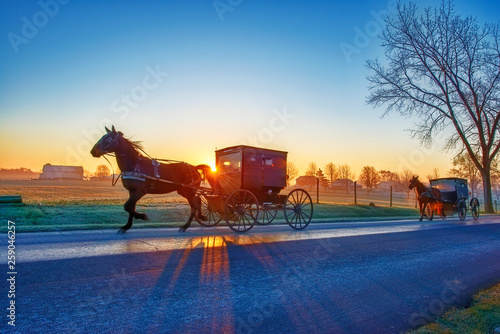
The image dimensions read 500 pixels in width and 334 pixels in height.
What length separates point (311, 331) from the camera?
3436mm

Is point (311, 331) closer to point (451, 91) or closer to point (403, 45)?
point (403, 45)

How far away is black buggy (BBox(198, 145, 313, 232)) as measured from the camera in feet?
36.3

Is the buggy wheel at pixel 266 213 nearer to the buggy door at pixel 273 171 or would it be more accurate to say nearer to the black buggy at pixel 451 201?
the buggy door at pixel 273 171

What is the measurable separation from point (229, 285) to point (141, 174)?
5.91 m

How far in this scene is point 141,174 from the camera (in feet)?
31.6

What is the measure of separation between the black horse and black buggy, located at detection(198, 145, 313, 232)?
639 millimetres

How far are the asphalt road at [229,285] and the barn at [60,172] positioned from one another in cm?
11330

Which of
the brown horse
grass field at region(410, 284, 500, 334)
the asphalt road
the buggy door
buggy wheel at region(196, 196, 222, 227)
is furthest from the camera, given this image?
the brown horse

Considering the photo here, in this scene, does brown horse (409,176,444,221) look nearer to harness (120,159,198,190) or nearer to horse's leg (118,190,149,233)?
harness (120,159,198,190)

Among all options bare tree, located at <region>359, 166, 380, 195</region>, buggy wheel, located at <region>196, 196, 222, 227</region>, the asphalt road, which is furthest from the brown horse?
bare tree, located at <region>359, 166, 380, 195</region>

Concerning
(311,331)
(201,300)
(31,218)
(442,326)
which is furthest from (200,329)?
(31,218)

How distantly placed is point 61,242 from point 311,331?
5939 mm

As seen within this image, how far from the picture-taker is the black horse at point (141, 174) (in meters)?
9.38

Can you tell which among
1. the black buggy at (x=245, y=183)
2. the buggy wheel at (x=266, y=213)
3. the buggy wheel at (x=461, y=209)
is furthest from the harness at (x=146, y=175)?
the buggy wheel at (x=461, y=209)
